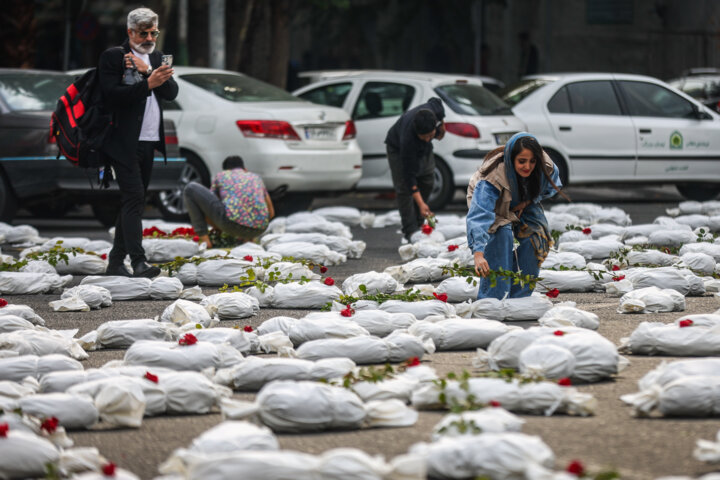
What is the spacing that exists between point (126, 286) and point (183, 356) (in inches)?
110

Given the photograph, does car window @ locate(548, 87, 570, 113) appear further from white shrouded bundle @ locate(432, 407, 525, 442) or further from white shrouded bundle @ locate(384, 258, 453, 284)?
white shrouded bundle @ locate(432, 407, 525, 442)

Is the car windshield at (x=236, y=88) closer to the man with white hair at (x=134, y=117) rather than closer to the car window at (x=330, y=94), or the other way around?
the car window at (x=330, y=94)

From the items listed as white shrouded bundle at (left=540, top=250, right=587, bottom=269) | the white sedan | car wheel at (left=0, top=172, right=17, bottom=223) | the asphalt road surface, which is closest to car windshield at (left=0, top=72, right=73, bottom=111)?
car wheel at (left=0, top=172, right=17, bottom=223)

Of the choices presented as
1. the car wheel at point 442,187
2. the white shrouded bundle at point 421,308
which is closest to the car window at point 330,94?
the car wheel at point 442,187

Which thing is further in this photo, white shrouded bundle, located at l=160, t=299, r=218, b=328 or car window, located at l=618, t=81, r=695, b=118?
car window, located at l=618, t=81, r=695, b=118

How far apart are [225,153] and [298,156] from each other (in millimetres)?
744

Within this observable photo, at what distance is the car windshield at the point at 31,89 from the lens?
12.7m

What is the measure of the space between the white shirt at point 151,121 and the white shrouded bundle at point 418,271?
1.83 m

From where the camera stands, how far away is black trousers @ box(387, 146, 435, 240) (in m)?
11.4

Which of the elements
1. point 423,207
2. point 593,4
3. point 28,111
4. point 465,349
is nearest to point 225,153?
point 28,111

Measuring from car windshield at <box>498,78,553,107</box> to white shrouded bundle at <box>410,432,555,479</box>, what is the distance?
1215 cm

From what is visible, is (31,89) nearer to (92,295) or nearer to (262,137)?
(262,137)

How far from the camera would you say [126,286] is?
845 centimetres

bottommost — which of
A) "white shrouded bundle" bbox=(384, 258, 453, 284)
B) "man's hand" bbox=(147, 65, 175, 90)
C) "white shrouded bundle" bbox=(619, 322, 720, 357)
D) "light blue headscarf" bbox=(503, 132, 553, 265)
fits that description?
"white shrouded bundle" bbox=(384, 258, 453, 284)
